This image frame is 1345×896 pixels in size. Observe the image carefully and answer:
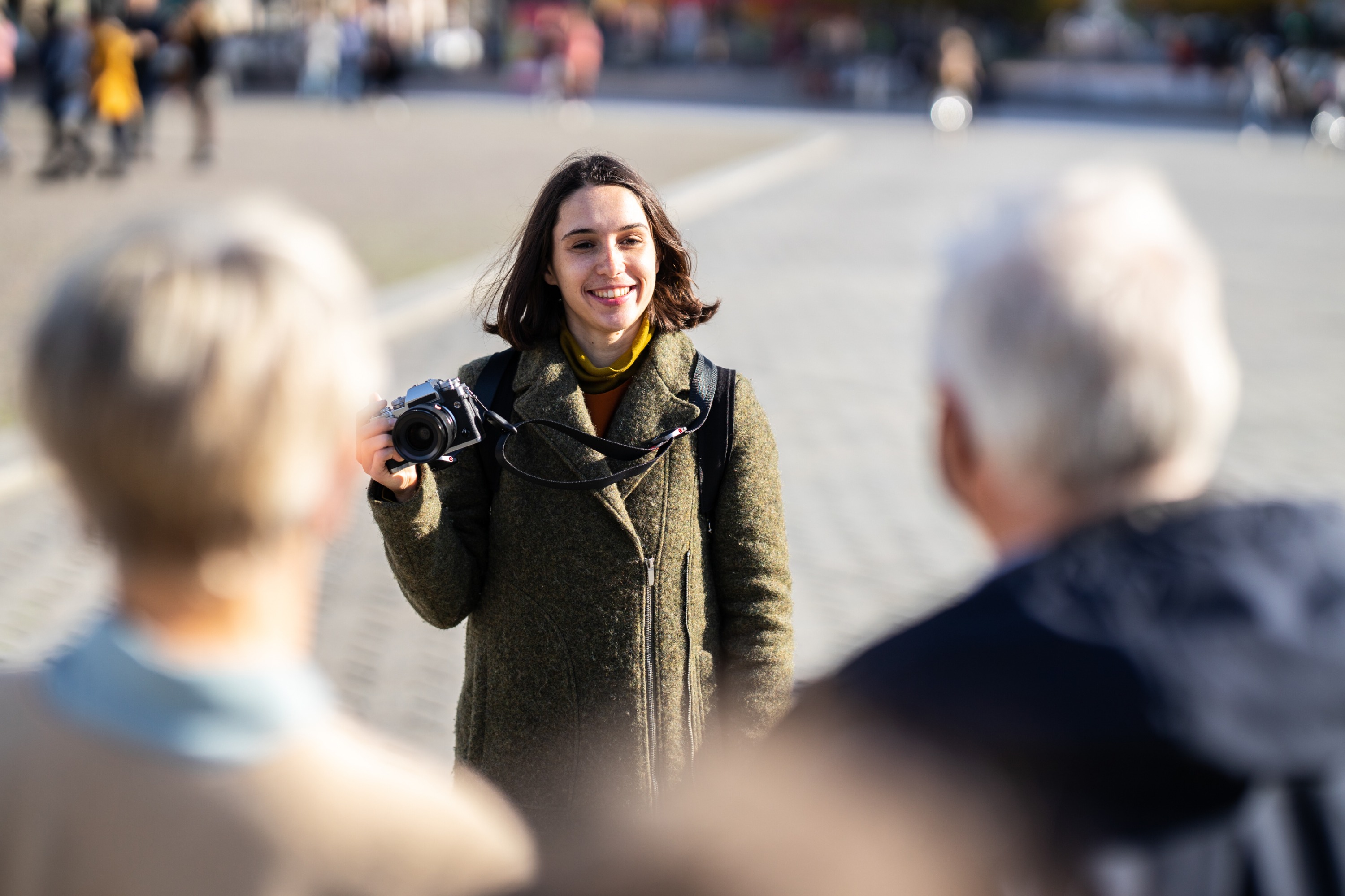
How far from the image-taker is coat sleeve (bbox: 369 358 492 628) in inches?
85.4

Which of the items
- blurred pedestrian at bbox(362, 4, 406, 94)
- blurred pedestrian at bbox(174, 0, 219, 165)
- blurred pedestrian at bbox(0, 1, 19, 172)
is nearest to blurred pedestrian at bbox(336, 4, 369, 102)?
blurred pedestrian at bbox(362, 4, 406, 94)

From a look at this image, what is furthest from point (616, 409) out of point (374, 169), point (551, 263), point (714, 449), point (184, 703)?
point (374, 169)

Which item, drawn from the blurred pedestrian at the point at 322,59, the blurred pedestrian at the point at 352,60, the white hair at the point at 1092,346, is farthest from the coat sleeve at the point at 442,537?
the blurred pedestrian at the point at 322,59

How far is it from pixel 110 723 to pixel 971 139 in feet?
85.1

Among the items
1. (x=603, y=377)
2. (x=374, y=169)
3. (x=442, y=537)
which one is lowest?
(x=374, y=169)

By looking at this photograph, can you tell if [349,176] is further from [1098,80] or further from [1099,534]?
[1098,80]

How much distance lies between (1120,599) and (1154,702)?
96 mm

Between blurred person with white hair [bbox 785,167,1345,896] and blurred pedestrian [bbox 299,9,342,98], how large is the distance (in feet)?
101

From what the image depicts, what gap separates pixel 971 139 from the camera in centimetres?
2556

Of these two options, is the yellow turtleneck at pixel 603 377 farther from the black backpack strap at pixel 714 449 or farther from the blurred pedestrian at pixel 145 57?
the blurred pedestrian at pixel 145 57

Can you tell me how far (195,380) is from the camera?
1057 mm

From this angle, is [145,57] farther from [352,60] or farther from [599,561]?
[599,561]

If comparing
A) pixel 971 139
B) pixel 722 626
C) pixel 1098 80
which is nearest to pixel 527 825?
Result: pixel 722 626

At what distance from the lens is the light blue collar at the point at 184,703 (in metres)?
1.07
